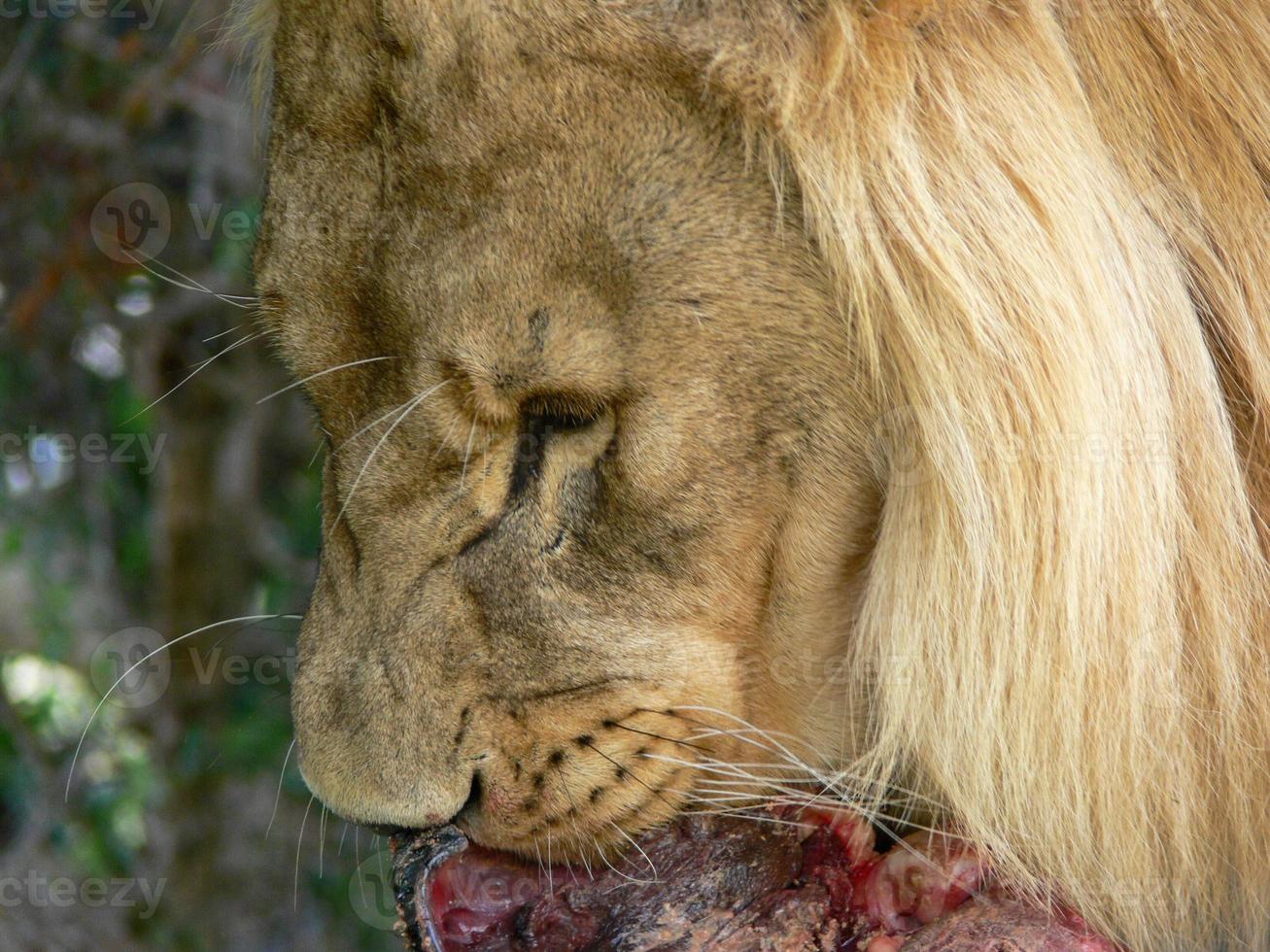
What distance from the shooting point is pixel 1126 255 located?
5.00 feet

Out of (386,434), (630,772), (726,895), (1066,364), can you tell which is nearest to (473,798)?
(630,772)

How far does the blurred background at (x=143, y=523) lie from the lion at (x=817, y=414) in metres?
1.57

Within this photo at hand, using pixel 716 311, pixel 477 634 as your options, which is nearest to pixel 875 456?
pixel 716 311

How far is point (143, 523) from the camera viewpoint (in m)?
3.82

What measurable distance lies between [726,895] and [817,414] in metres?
0.56

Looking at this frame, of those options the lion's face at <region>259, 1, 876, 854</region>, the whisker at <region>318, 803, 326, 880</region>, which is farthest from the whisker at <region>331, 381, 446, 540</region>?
the whisker at <region>318, 803, 326, 880</region>

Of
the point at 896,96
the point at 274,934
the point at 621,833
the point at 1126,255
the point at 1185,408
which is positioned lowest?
the point at 274,934

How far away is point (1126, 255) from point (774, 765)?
2.37ft

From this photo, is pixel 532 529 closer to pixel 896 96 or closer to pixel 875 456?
pixel 875 456

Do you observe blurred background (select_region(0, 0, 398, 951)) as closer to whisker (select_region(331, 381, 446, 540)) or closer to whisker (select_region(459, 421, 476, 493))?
whisker (select_region(331, 381, 446, 540))

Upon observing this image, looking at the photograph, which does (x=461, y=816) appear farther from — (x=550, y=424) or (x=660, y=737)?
(x=550, y=424)

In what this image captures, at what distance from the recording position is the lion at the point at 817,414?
1.50 m

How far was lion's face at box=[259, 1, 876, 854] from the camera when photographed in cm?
158

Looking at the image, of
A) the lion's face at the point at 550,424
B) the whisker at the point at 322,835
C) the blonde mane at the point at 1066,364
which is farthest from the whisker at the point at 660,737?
the whisker at the point at 322,835
